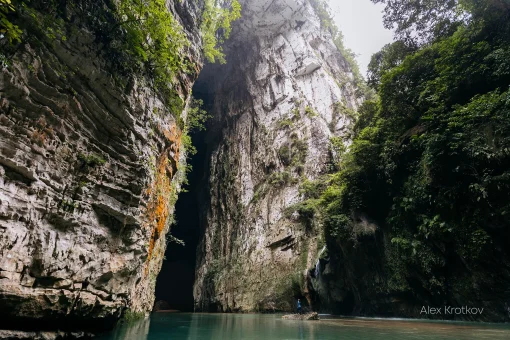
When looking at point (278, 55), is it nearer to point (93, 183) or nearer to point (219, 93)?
point (219, 93)

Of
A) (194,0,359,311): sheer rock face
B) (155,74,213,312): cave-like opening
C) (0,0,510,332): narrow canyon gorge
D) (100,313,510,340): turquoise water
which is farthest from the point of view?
(155,74,213,312): cave-like opening

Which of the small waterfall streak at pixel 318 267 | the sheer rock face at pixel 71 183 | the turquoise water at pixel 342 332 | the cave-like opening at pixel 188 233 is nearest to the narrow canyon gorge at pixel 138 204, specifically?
the sheer rock face at pixel 71 183

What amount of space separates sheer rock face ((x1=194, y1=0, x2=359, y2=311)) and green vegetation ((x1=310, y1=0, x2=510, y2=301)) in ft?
30.9

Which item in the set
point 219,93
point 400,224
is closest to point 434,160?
point 400,224

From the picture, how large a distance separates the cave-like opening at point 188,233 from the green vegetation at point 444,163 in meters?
24.5

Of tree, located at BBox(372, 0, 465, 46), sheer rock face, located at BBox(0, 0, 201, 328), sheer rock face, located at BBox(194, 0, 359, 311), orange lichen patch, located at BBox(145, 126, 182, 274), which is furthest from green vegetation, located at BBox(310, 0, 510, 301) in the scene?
sheer rock face, located at BBox(194, 0, 359, 311)

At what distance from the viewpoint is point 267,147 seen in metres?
27.3

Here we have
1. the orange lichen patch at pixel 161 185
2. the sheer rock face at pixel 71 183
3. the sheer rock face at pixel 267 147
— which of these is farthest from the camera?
the sheer rock face at pixel 267 147

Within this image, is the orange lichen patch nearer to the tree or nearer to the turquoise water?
the turquoise water

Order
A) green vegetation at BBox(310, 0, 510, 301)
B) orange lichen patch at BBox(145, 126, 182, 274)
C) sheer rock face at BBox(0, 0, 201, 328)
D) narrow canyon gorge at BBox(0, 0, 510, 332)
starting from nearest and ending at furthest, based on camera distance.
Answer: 1. sheer rock face at BBox(0, 0, 201, 328)
2. narrow canyon gorge at BBox(0, 0, 510, 332)
3. green vegetation at BBox(310, 0, 510, 301)
4. orange lichen patch at BBox(145, 126, 182, 274)

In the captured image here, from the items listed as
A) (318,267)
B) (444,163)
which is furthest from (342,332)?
(318,267)

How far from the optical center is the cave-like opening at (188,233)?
3538 centimetres

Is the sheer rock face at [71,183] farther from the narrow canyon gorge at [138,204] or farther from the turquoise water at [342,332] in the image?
the turquoise water at [342,332]

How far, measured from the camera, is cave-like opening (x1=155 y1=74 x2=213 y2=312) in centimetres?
3538
